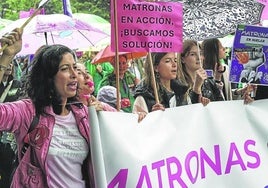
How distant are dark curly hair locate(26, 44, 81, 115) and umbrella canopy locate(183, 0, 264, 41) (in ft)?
5.37

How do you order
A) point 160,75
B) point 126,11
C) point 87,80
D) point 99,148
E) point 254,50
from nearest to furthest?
point 99,148 < point 126,11 < point 254,50 < point 87,80 < point 160,75

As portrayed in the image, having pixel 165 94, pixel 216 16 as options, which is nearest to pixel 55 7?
pixel 216 16

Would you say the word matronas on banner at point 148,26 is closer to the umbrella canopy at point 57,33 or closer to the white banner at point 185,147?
the white banner at point 185,147

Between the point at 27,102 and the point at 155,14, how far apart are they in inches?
39.3

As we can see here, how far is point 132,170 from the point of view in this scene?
3.10 metres

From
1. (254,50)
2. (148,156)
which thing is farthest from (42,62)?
(254,50)

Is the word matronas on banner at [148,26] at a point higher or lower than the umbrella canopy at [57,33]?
higher

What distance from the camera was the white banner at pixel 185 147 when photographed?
306 centimetres

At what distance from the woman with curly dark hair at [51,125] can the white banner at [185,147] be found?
130 mm

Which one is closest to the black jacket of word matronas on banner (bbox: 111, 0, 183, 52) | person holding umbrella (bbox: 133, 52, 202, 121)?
person holding umbrella (bbox: 133, 52, 202, 121)

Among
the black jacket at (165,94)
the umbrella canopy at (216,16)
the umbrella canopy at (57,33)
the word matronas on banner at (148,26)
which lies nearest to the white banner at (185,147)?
the word matronas on banner at (148,26)

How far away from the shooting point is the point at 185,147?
3.32 meters

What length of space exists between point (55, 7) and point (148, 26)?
26.8 m

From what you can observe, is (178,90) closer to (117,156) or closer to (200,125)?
(200,125)
